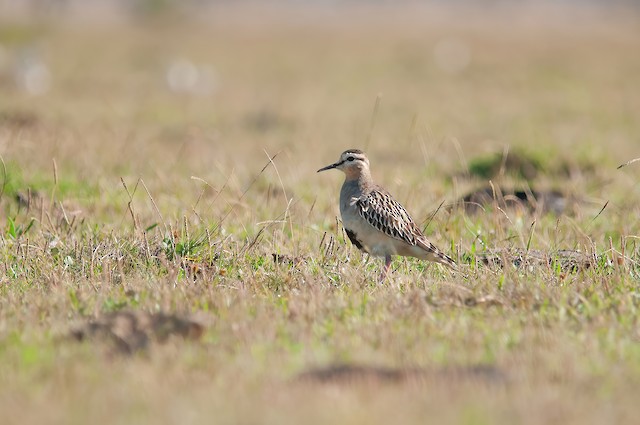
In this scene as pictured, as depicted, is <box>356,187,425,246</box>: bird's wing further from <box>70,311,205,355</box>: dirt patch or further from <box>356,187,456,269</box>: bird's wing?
<box>70,311,205,355</box>: dirt patch

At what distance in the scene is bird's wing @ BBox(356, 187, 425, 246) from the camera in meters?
6.15

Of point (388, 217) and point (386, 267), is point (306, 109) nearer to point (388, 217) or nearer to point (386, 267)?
point (388, 217)

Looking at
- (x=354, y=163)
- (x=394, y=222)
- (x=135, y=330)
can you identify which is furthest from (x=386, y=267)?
(x=135, y=330)

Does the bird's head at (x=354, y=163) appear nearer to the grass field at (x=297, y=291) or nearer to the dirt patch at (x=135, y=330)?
the grass field at (x=297, y=291)

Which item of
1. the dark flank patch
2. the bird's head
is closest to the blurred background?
the bird's head

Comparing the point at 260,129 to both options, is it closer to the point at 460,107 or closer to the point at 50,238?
the point at 460,107

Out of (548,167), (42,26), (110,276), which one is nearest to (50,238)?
(110,276)

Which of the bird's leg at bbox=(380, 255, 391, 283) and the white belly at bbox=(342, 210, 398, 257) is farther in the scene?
the white belly at bbox=(342, 210, 398, 257)

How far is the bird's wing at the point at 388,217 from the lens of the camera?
615cm

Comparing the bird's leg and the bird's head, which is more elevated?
the bird's head

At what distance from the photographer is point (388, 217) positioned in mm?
6234

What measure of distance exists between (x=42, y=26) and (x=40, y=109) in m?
17.6

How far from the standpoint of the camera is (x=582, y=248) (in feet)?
21.3

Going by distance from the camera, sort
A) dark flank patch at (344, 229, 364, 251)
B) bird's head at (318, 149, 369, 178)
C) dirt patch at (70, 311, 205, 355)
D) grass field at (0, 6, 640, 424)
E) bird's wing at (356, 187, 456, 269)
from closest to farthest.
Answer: grass field at (0, 6, 640, 424), dirt patch at (70, 311, 205, 355), bird's wing at (356, 187, 456, 269), dark flank patch at (344, 229, 364, 251), bird's head at (318, 149, 369, 178)
